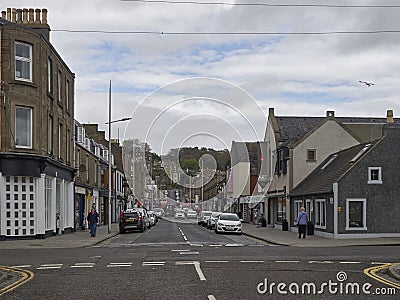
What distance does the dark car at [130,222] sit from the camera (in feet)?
150

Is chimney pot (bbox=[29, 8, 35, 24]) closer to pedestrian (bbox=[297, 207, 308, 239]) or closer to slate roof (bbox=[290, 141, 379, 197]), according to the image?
pedestrian (bbox=[297, 207, 308, 239])

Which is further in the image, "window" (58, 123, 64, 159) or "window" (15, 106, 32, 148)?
"window" (58, 123, 64, 159)

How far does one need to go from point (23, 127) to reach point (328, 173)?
19.5 metres

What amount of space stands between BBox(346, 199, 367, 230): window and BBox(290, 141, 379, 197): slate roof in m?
1.39

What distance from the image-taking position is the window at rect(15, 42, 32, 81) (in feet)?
108

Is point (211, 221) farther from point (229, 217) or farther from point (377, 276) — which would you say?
point (377, 276)

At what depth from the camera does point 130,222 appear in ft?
150

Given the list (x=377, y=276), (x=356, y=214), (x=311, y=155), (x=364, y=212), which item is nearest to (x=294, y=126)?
(x=311, y=155)

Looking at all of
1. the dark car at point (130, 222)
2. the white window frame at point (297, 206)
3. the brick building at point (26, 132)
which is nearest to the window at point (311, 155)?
the white window frame at point (297, 206)

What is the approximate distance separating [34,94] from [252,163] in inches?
1168

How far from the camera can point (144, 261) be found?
19.6 metres

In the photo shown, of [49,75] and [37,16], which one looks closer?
[49,75]

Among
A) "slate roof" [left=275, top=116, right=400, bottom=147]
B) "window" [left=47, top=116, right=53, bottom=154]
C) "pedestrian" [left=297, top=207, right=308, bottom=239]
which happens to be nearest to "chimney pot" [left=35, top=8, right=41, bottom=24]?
"window" [left=47, top=116, right=53, bottom=154]

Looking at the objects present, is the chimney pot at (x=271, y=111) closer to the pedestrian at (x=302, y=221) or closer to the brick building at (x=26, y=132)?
the pedestrian at (x=302, y=221)
